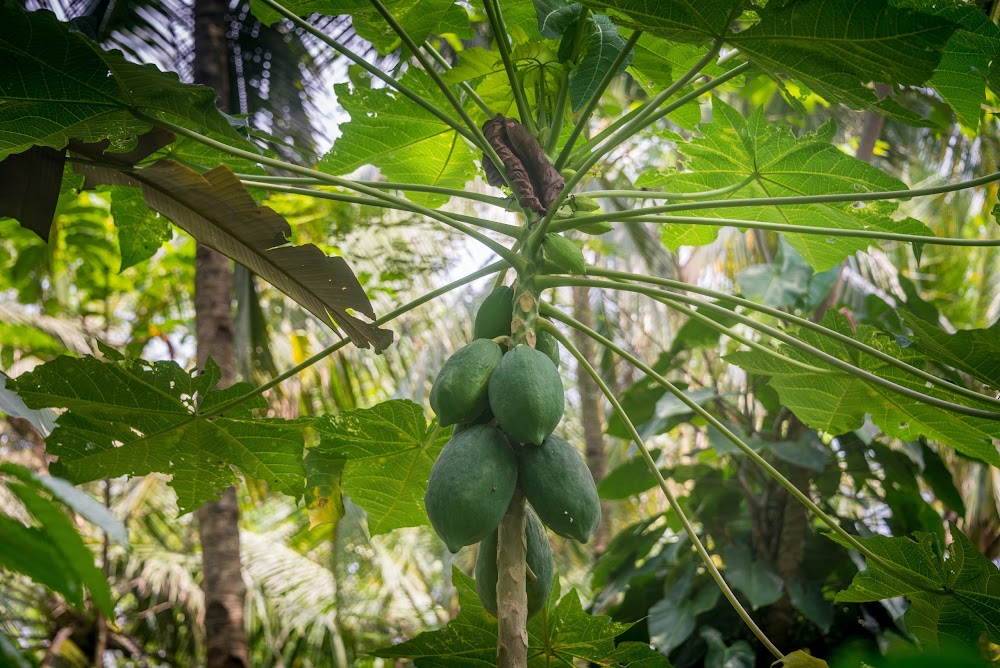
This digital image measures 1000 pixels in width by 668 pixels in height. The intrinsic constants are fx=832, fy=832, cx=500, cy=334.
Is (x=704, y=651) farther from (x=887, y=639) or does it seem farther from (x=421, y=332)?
(x=421, y=332)

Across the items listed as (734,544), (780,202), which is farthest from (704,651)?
(780,202)

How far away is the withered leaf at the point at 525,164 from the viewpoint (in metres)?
1.20

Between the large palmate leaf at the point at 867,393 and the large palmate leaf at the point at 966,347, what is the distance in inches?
5.2

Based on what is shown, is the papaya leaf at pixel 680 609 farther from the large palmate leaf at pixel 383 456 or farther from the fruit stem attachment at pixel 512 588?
the fruit stem attachment at pixel 512 588

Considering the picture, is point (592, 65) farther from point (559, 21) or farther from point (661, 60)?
point (661, 60)

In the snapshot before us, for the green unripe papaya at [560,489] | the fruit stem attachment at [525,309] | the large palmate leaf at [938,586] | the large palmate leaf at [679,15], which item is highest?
the large palmate leaf at [679,15]

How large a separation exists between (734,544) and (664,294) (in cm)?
187

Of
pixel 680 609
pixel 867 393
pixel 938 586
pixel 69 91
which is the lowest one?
pixel 680 609

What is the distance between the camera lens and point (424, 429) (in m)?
1.39

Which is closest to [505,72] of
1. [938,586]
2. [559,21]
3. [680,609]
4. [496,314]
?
[559,21]

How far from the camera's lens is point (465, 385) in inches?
41.4

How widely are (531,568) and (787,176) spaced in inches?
36.8

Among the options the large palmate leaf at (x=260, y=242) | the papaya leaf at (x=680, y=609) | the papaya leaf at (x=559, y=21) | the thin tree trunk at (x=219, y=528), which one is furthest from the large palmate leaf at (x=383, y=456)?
the thin tree trunk at (x=219, y=528)

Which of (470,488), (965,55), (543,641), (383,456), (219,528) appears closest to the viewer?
(470,488)
